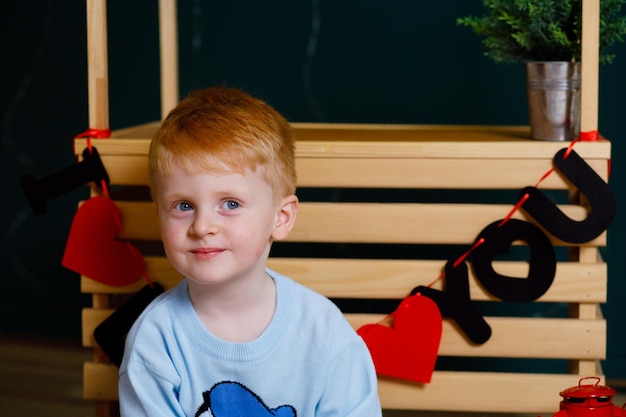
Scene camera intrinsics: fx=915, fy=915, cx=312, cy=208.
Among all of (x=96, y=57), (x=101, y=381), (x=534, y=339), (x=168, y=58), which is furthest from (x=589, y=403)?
(x=168, y=58)

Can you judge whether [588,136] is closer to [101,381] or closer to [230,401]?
[230,401]

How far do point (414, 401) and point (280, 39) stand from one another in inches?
40.9

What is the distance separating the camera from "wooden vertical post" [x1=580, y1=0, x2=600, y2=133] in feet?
4.59

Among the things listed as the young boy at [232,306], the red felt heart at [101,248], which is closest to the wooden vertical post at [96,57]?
the red felt heart at [101,248]

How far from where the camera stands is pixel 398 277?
149 centimetres

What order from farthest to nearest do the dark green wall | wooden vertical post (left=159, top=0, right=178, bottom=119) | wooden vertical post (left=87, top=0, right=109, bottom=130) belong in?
the dark green wall
wooden vertical post (left=159, top=0, right=178, bottom=119)
wooden vertical post (left=87, top=0, right=109, bottom=130)

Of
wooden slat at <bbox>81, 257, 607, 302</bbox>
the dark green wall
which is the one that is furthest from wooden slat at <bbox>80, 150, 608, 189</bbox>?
the dark green wall

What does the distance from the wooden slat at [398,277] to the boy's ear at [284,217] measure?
0.24m

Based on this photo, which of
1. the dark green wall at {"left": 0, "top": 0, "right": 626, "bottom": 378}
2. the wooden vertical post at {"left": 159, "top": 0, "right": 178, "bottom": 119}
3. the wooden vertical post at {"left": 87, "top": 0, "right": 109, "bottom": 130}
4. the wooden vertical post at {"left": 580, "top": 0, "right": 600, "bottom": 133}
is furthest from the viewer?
the dark green wall at {"left": 0, "top": 0, "right": 626, "bottom": 378}

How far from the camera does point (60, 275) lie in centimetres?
251

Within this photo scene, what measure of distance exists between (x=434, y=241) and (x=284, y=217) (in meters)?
0.31

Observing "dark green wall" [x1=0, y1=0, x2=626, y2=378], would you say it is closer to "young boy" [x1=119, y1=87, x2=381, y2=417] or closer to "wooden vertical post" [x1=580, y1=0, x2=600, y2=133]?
"wooden vertical post" [x1=580, y1=0, x2=600, y2=133]

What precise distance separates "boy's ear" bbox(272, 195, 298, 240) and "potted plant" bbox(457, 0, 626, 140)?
0.48 meters

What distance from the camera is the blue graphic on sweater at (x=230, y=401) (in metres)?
1.26
